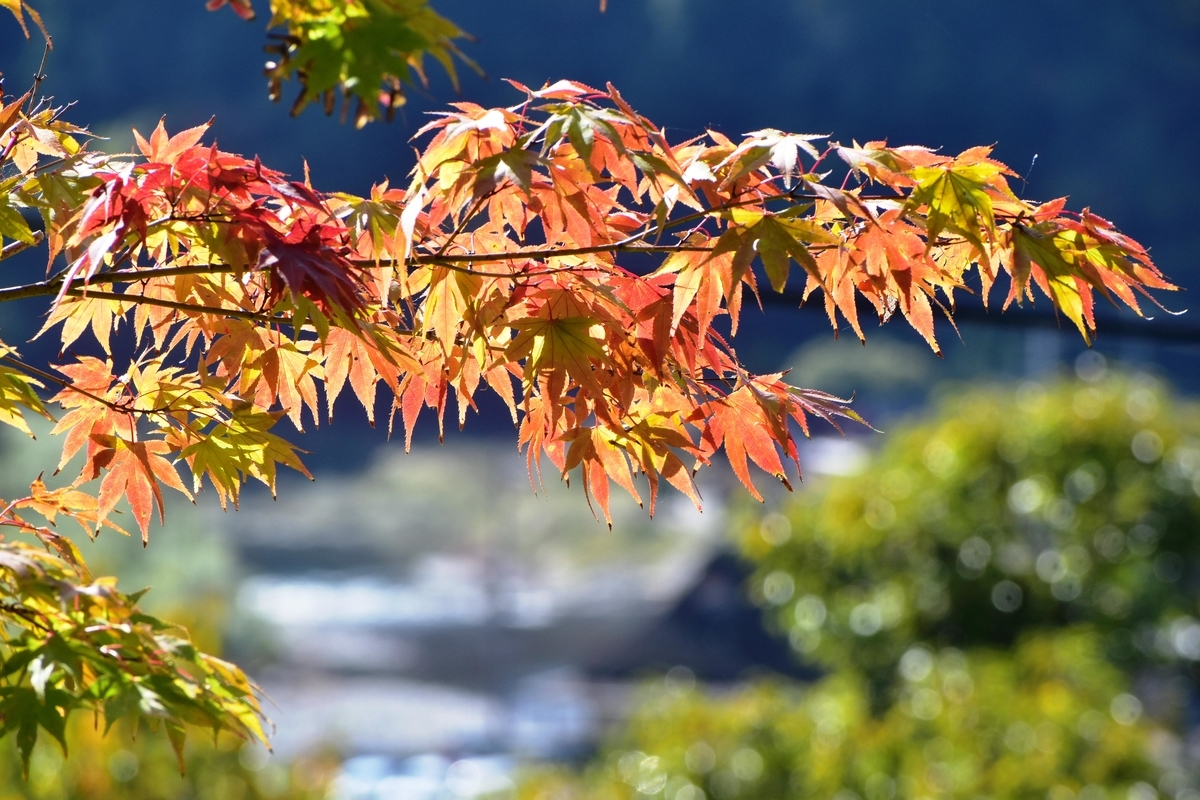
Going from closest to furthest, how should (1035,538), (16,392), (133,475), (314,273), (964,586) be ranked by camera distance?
(314,273)
(16,392)
(133,475)
(964,586)
(1035,538)

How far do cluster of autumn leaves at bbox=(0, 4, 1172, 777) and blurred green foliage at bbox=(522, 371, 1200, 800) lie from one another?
2652mm

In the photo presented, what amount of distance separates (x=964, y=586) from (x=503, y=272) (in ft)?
11.2

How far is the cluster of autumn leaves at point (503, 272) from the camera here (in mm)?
715

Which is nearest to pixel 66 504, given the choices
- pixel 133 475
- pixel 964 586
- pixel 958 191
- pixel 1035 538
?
pixel 133 475

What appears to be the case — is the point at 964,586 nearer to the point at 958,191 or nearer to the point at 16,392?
the point at 958,191

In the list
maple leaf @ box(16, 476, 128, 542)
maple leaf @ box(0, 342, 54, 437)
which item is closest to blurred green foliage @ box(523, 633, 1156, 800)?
maple leaf @ box(16, 476, 128, 542)

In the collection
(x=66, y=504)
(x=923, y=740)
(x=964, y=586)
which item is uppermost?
(x=66, y=504)

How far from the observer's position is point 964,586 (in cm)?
391

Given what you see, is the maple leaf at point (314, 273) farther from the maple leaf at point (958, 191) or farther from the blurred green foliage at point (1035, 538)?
the blurred green foliage at point (1035, 538)

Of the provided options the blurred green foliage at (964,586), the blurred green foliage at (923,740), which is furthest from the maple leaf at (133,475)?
the blurred green foliage at (964,586)

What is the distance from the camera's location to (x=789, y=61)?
11727 mm

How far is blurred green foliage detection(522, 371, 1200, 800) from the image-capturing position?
3410 mm

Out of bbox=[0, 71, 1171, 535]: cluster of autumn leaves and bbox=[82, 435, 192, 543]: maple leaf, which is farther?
bbox=[82, 435, 192, 543]: maple leaf

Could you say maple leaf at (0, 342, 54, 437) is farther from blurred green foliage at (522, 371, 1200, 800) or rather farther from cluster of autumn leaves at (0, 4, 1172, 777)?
blurred green foliage at (522, 371, 1200, 800)
